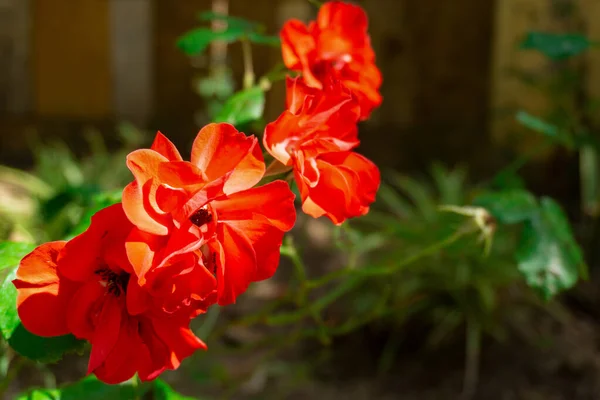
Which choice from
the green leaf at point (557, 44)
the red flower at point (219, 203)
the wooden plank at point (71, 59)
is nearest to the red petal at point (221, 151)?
the red flower at point (219, 203)

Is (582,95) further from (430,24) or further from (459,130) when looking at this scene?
(430,24)

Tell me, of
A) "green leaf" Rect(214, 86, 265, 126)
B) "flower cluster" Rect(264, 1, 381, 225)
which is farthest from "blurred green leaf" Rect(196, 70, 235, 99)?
"flower cluster" Rect(264, 1, 381, 225)

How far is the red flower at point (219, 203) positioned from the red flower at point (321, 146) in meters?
0.05

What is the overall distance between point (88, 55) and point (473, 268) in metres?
2.46

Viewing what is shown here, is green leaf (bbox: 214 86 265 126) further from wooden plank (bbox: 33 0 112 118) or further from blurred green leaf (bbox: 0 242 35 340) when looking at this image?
wooden plank (bbox: 33 0 112 118)

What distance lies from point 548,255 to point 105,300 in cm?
59

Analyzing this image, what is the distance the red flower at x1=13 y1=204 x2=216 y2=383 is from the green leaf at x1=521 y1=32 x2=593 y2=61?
0.79 metres

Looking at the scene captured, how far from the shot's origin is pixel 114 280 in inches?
17.0

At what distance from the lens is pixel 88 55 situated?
10.9 ft

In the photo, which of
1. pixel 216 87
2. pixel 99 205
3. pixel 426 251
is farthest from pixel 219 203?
pixel 216 87

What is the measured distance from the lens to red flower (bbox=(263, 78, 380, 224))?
18.7 inches

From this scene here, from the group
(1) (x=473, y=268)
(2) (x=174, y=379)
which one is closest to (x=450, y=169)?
(1) (x=473, y=268)

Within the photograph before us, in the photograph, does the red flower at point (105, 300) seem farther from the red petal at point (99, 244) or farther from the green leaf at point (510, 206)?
the green leaf at point (510, 206)

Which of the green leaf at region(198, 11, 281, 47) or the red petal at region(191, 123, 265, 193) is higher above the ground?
the red petal at region(191, 123, 265, 193)
